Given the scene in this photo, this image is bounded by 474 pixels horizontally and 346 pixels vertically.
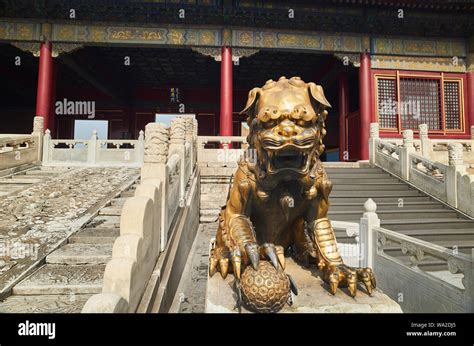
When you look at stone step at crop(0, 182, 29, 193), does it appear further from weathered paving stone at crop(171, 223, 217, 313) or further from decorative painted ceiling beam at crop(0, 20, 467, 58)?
decorative painted ceiling beam at crop(0, 20, 467, 58)

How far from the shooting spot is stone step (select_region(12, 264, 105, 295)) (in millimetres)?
2738

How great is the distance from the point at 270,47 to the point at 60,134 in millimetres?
13491

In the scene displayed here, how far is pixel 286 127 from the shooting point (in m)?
1.58

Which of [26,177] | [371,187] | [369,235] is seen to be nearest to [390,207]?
[371,187]

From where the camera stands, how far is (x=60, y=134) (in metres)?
17.3

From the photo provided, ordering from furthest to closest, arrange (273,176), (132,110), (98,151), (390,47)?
(132,110)
(390,47)
(98,151)
(273,176)

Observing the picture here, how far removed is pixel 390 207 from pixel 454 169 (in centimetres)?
155

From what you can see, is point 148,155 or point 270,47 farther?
point 270,47

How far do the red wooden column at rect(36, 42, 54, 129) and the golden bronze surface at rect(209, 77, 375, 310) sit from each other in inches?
403

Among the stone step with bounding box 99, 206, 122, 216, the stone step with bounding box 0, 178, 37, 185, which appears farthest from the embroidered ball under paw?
the stone step with bounding box 0, 178, 37, 185

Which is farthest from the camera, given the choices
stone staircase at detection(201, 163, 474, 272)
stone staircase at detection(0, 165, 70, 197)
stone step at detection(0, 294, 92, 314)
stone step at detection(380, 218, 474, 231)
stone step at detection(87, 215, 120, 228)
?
stone staircase at detection(0, 165, 70, 197)

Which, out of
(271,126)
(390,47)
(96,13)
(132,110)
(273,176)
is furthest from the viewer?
(132,110)
